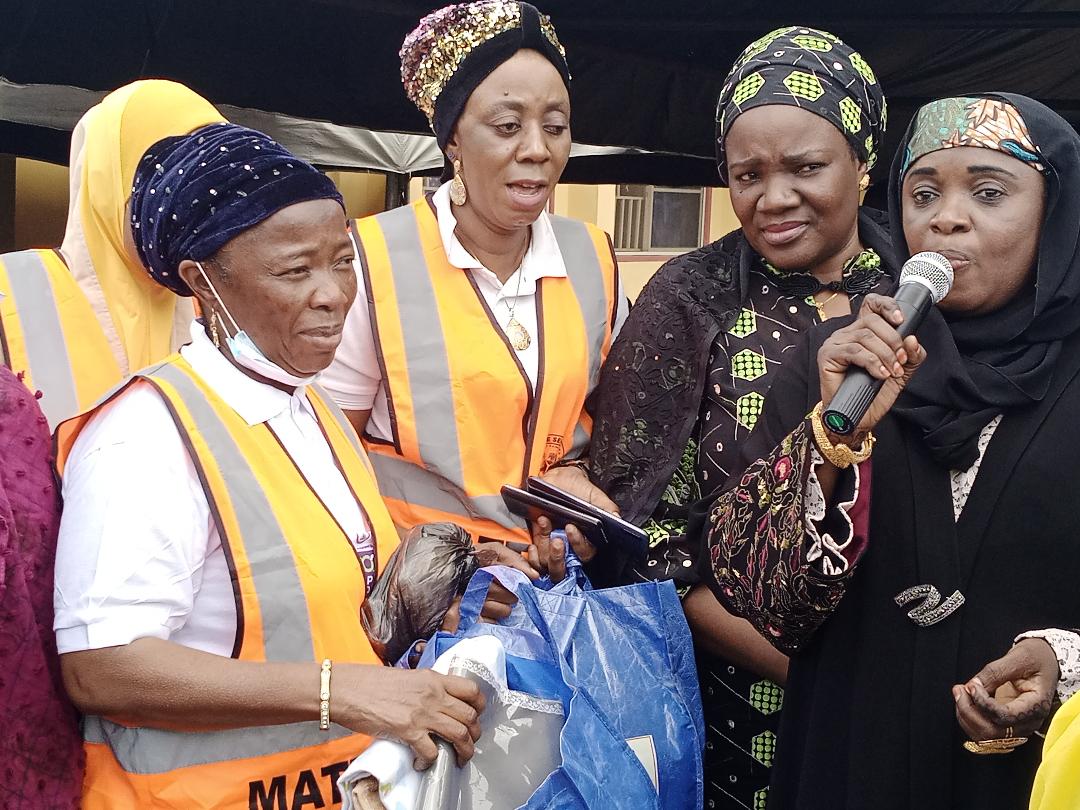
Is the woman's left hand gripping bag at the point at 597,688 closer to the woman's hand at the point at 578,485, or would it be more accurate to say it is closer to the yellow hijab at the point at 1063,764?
the woman's hand at the point at 578,485

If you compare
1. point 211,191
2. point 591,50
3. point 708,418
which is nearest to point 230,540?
point 211,191

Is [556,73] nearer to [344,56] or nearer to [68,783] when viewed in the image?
[344,56]

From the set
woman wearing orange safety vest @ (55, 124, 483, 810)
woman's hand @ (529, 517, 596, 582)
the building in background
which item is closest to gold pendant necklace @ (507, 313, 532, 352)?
woman's hand @ (529, 517, 596, 582)

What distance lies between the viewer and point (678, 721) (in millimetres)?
2137

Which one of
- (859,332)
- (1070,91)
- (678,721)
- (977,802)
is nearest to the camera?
(859,332)

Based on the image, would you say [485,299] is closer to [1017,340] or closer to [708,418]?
[708,418]

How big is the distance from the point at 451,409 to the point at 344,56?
5.66ft

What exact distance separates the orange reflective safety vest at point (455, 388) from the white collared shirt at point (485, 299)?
22 millimetres

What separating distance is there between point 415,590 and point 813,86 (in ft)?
4.41

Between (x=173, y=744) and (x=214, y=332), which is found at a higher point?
(x=214, y=332)

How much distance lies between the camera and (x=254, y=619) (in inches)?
66.3

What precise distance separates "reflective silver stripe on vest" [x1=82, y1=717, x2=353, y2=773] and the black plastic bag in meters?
0.24

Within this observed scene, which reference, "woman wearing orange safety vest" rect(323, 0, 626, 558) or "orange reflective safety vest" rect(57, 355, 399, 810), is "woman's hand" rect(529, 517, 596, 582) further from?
"orange reflective safety vest" rect(57, 355, 399, 810)

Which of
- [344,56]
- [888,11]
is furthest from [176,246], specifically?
[888,11]
